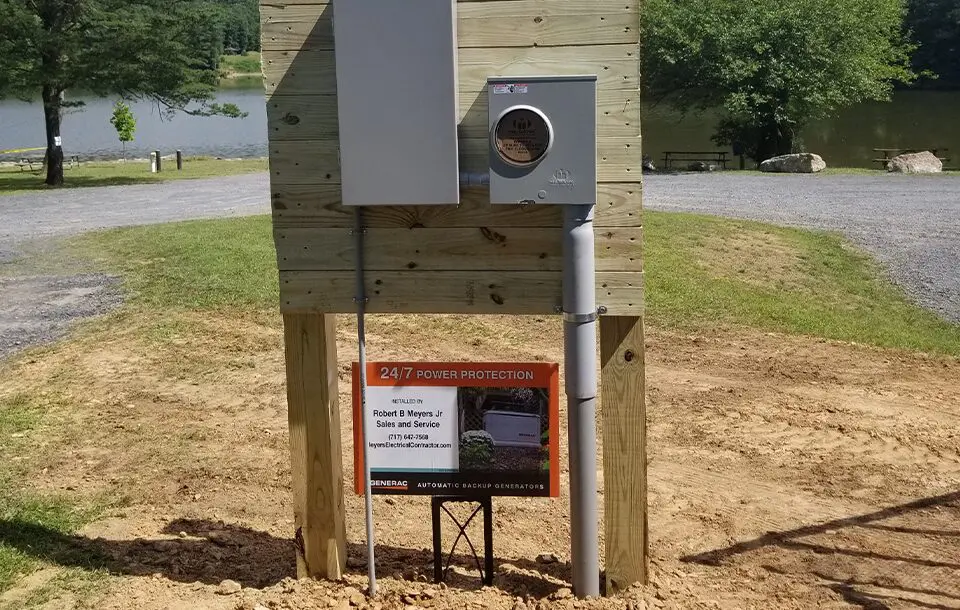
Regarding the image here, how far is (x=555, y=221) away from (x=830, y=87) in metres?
27.8

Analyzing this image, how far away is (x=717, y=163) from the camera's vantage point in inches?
1310

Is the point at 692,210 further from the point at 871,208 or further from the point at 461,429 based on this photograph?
the point at 461,429

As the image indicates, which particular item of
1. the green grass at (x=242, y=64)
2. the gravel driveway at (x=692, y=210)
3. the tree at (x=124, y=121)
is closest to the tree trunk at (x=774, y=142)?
the gravel driveway at (x=692, y=210)

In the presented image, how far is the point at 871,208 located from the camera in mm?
16797

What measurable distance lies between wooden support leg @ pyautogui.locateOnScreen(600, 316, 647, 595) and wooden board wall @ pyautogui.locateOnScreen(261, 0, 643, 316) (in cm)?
13

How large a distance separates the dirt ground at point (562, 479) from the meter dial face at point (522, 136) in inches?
64.6

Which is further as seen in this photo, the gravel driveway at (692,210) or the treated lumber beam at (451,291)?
the gravel driveway at (692,210)

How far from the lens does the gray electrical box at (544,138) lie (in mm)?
3410

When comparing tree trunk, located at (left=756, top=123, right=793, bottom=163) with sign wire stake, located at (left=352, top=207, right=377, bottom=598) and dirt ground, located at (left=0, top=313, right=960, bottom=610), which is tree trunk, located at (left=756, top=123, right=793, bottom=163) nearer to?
dirt ground, located at (left=0, top=313, right=960, bottom=610)

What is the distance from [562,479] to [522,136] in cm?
304

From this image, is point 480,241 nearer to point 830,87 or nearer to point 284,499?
point 284,499

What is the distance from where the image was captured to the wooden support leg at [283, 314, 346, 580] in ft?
12.9

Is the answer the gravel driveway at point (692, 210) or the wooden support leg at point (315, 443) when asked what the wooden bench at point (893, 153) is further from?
the wooden support leg at point (315, 443)

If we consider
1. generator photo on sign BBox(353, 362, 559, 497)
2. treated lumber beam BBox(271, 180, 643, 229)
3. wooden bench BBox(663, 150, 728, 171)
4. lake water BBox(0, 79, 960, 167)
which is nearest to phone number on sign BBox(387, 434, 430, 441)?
generator photo on sign BBox(353, 362, 559, 497)
